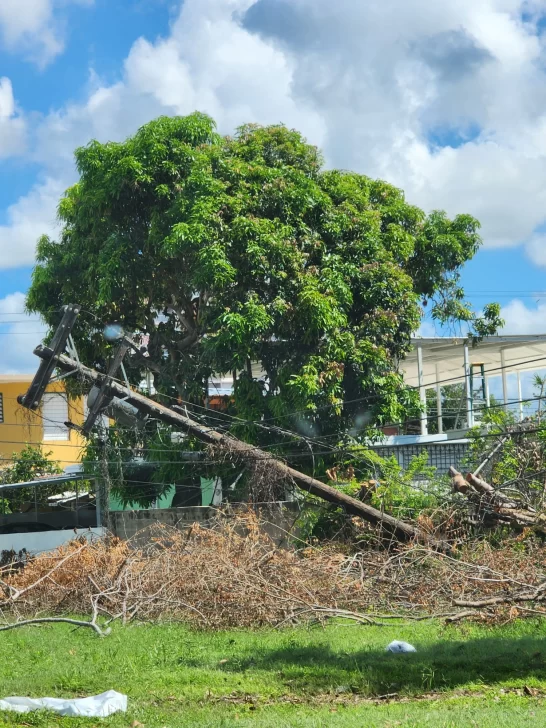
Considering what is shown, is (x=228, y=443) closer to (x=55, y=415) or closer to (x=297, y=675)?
(x=297, y=675)

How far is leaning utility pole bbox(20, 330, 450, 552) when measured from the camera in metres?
16.3

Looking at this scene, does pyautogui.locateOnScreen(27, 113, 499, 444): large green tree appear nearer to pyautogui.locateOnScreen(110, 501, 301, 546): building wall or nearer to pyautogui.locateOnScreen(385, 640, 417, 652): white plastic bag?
pyautogui.locateOnScreen(110, 501, 301, 546): building wall

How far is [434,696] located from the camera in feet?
26.8

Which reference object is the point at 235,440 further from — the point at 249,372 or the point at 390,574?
the point at 390,574

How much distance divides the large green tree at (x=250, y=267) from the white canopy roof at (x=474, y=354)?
1939 mm

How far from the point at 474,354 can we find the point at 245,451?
11.3 m

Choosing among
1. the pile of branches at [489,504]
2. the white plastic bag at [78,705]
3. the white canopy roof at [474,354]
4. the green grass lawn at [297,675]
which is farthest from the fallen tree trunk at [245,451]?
the white plastic bag at [78,705]

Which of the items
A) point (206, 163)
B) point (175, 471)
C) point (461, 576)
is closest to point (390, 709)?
point (461, 576)

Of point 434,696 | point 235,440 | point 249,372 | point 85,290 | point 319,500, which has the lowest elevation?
point 434,696

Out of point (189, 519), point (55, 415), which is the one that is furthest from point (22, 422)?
point (189, 519)

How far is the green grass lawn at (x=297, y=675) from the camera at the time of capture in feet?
24.2

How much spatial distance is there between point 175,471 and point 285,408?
10.6ft

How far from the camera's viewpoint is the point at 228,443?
17844mm

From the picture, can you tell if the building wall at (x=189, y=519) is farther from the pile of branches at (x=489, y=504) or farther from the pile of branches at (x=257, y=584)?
the pile of branches at (x=489, y=504)
